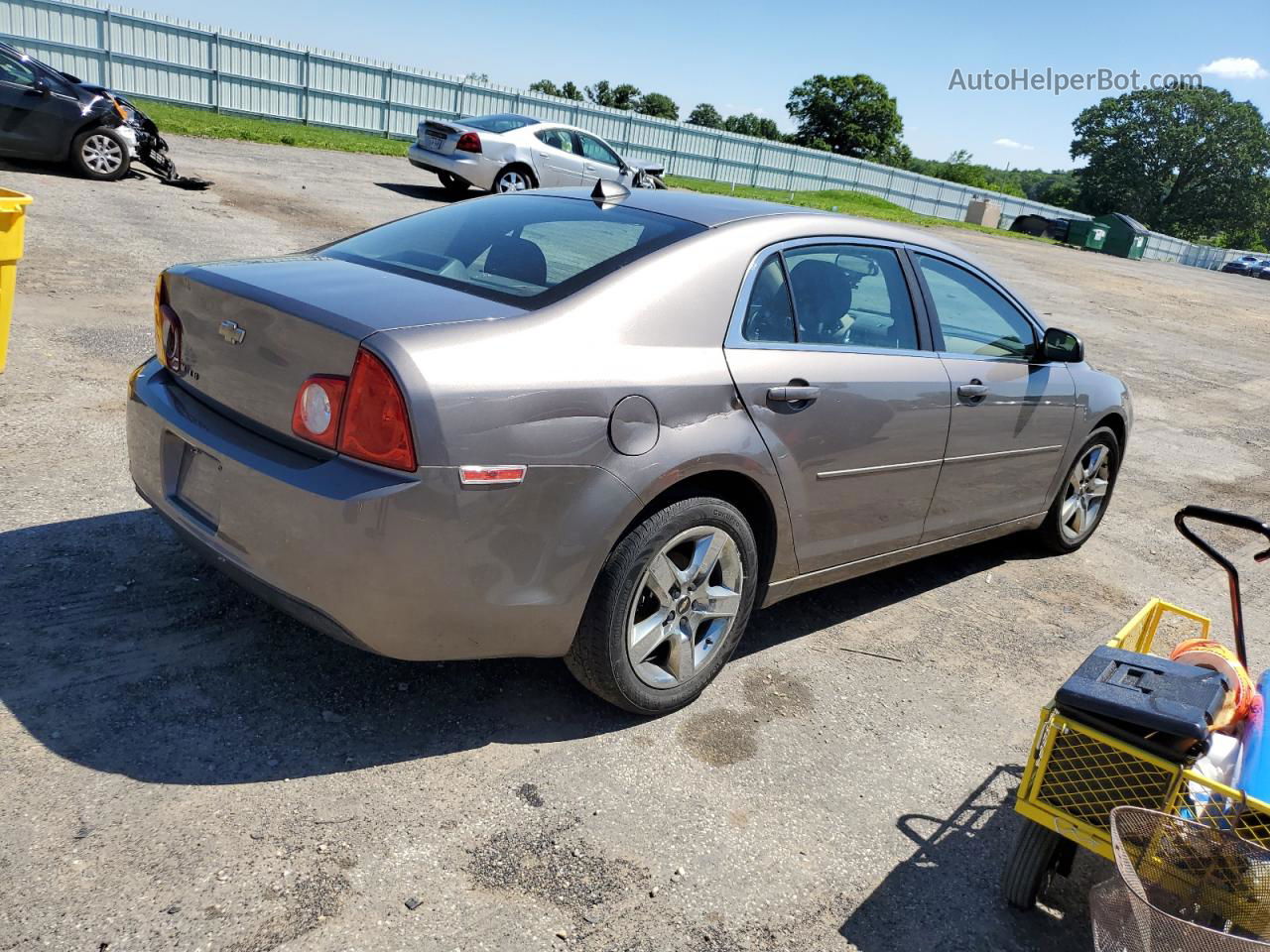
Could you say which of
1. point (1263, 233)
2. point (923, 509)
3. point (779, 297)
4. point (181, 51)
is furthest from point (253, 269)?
point (1263, 233)

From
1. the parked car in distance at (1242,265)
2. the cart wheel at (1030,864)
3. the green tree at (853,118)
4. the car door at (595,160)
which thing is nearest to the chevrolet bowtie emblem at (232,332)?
the cart wheel at (1030,864)

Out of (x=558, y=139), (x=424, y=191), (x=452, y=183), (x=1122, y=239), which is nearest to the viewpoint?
(x=424, y=191)

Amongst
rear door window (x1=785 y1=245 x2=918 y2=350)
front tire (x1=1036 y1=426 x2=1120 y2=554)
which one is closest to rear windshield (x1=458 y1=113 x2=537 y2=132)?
front tire (x1=1036 y1=426 x2=1120 y2=554)

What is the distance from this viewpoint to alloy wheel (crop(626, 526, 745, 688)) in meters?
3.30

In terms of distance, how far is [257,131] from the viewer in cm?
2117

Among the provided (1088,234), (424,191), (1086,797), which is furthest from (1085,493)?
(1088,234)

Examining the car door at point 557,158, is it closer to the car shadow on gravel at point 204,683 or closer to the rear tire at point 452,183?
the rear tire at point 452,183

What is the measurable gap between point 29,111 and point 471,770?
12102mm

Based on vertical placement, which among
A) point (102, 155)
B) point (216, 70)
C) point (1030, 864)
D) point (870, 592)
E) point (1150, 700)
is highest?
point (216, 70)

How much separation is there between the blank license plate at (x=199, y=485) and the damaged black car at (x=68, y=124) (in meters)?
11.1

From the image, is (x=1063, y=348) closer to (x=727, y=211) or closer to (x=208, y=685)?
(x=727, y=211)

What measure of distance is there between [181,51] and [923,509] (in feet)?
84.3

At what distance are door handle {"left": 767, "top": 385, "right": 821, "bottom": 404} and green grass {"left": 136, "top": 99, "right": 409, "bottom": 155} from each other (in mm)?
18368

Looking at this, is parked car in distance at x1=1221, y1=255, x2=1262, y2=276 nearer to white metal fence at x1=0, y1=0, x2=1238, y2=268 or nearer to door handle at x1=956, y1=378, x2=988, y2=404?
white metal fence at x1=0, y1=0, x2=1238, y2=268
